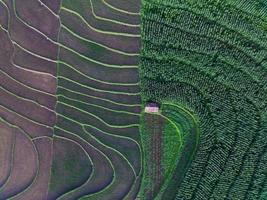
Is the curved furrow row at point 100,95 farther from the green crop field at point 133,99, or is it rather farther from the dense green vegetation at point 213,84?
the dense green vegetation at point 213,84

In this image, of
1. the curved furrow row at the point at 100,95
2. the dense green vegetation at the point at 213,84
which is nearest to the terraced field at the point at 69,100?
the curved furrow row at the point at 100,95

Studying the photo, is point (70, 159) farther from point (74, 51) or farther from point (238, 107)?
point (238, 107)

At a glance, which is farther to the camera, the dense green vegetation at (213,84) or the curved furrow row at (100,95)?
the curved furrow row at (100,95)

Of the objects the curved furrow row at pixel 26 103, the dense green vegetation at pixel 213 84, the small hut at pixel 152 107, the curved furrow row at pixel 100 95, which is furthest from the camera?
the curved furrow row at pixel 26 103

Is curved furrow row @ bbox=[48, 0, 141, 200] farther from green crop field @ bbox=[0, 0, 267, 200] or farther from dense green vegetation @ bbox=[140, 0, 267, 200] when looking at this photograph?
dense green vegetation @ bbox=[140, 0, 267, 200]

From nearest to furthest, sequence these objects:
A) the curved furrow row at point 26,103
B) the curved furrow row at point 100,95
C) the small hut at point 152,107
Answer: the small hut at point 152,107, the curved furrow row at point 100,95, the curved furrow row at point 26,103

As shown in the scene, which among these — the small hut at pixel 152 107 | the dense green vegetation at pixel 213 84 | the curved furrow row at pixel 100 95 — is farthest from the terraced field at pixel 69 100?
the dense green vegetation at pixel 213 84

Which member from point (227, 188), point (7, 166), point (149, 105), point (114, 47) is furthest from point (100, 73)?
point (227, 188)
